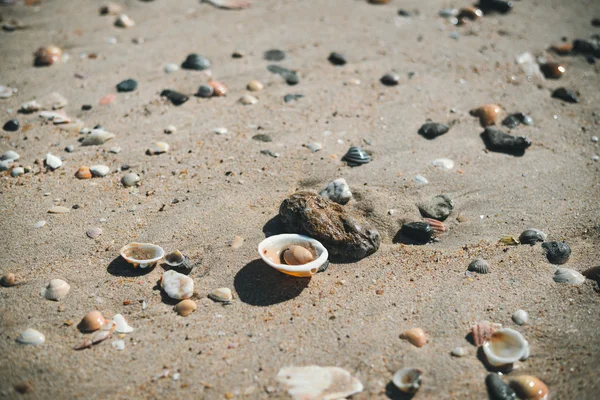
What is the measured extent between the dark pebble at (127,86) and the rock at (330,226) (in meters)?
2.16

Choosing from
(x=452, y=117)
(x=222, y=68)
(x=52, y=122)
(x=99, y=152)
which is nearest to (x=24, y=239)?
(x=99, y=152)

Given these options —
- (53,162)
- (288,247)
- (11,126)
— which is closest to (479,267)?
(288,247)

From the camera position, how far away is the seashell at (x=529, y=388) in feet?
7.91

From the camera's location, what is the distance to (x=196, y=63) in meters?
4.70

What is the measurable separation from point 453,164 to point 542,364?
1749 millimetres

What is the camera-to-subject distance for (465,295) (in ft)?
9.57

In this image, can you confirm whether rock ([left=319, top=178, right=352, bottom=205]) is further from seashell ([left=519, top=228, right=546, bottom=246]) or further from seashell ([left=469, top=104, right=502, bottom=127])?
seashell ([left=469, top=104, right=502, bottom=127])

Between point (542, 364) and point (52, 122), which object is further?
point (52, 122)

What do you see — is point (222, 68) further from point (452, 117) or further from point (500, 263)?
point (500, 263)

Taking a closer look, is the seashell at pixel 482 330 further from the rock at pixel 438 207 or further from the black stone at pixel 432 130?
the black stone at pixel 432 130

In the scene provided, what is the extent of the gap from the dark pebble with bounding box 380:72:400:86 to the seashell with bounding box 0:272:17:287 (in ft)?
11.4

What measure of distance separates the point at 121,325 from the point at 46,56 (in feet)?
10.9

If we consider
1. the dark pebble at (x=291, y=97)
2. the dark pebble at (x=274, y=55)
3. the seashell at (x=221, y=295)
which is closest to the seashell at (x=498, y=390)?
the seashell at (x=221, y=295)

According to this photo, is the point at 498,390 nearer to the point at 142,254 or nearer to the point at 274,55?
the point at 142,254
